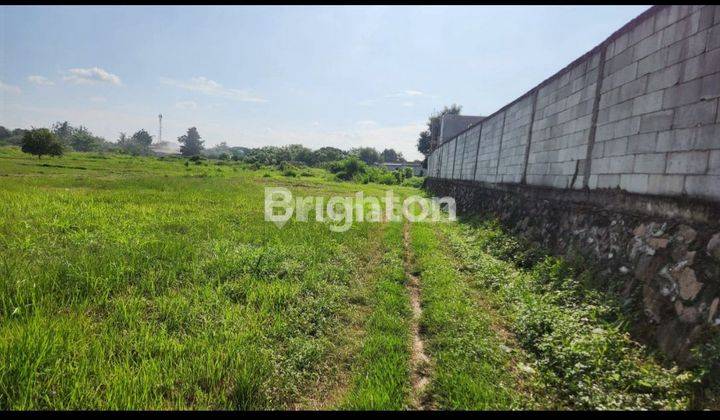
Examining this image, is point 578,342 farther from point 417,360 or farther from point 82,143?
point 82,143

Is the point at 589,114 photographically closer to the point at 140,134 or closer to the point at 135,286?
the point at 135,286

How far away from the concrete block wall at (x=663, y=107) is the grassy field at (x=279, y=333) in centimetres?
179

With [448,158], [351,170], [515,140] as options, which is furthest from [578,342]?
→ [351,170]

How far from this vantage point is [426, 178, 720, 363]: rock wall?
3.11m

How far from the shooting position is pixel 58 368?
260 cm

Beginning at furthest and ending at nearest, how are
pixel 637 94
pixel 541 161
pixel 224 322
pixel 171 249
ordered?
pixel 541 161
pixel 171 249
pixel 637 94
pixel 224 322

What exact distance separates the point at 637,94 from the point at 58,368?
7.19 metres

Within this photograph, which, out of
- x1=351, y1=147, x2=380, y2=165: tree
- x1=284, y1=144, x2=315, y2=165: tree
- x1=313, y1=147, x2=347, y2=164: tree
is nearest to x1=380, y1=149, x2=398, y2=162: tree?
x1=351, y1=147, x2=380, y2=165: tree

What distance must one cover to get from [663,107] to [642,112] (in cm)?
39

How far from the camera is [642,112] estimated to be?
180 inches

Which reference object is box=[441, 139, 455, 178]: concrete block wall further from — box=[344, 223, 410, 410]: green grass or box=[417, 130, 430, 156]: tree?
box=[417, 130, 430, 156]: tree

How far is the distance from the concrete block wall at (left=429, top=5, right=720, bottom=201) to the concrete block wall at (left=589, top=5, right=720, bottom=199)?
1 centimetres

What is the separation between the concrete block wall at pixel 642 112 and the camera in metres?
3.62
